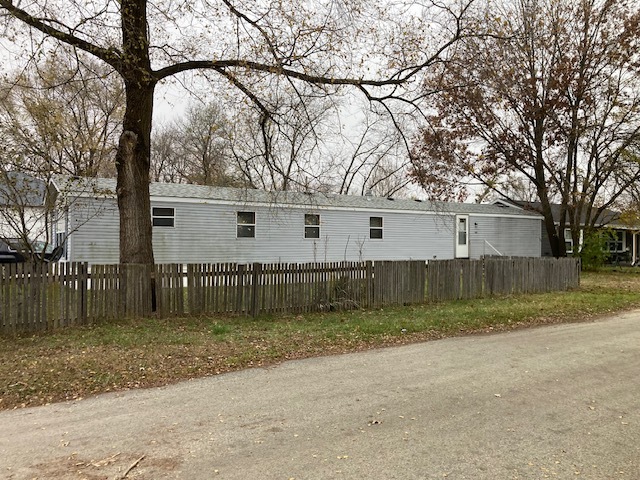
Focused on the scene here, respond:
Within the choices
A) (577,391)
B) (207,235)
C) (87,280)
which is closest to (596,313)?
(577,391)

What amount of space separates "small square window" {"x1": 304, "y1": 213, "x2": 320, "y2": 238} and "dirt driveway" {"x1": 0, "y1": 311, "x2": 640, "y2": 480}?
12.7 metres

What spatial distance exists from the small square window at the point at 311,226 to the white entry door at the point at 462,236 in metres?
7.76

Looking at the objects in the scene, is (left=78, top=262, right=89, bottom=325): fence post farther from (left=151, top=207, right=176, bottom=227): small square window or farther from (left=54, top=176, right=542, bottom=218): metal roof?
(left=151, top=207, right=176, bottom=227): small square window

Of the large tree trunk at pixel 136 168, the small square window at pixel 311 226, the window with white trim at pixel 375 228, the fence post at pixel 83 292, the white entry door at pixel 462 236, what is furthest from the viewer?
the white entry door at pixel 462 236

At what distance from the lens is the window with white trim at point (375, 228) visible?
19578 millimetres

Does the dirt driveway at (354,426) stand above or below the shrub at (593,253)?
below

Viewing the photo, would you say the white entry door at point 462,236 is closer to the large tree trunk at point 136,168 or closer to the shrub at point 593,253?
the shrub at point 593,253

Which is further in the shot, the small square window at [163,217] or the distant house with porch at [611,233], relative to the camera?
the distant house with porch at [611,233]

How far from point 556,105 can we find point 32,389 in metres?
21.1

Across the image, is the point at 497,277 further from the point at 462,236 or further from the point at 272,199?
the point at 462,236

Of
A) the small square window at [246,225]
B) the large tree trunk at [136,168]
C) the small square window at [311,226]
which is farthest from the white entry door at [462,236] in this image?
the large tree trunk at [136,168]

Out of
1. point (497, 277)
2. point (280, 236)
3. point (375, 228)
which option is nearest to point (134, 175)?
point (280, 236)

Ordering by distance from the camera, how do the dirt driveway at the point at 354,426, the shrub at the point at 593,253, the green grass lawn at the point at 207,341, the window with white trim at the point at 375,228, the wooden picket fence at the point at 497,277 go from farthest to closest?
the shrub at the point at 593,253, the window with white trim at the point at 375,228, the wooden picket fence at the point at 497,277, the green grass lawn at the point at 207,341, the dirt driveway at the point at 354,426

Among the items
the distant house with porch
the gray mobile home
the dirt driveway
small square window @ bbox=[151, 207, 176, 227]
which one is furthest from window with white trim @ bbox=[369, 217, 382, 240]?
the dirt driveway
